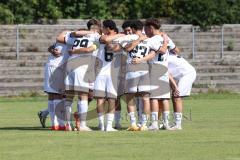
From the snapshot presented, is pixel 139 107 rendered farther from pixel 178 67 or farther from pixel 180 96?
pixel 178 67

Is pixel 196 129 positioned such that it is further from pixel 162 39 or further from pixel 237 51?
pixel 237 51

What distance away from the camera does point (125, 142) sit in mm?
15406

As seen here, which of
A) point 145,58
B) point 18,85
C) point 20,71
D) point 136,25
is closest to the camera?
point 145,58

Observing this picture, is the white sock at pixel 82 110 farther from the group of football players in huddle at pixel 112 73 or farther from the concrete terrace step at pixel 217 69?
the concrete terrace step at pixel 217 69

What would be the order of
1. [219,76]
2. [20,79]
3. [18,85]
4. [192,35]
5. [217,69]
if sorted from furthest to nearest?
1. [192,35]
2. [217,69]
3. [219,76]
4. [20,79]
5. [18,85]

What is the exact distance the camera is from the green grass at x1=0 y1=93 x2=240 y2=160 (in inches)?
536

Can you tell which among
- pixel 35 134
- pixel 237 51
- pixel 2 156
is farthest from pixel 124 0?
pixel 2 156

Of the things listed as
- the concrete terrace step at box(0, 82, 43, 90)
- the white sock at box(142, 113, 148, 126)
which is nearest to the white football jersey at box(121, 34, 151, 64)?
the white sock at box(142, 113, 148, 126)

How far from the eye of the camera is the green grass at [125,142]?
44.7ft

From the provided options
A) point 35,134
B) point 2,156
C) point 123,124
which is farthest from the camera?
point 123,124

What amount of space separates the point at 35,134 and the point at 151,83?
2.61m

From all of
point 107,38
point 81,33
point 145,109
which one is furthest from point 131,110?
point 81,33

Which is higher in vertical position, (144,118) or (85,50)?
(85,50)

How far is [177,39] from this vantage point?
3838cm
